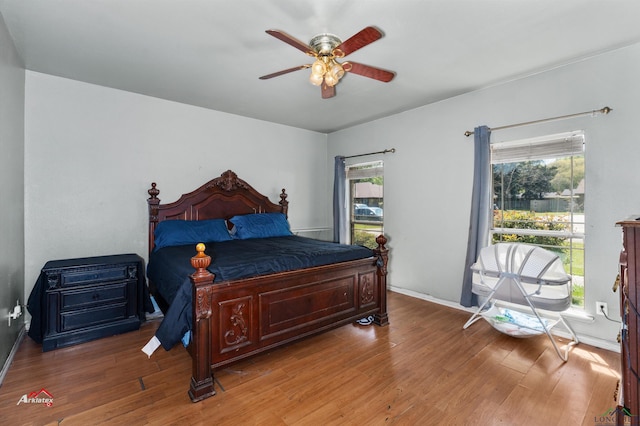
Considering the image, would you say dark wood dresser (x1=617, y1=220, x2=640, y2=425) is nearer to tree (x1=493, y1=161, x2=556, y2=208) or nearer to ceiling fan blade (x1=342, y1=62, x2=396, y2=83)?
ceiling fan blade (x1=342, y1=62, x2=396, y2=83)

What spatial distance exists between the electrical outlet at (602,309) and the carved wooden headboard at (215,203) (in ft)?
12.4

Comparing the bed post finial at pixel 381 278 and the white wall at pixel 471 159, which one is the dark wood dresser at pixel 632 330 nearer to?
Result: the white wall at pixel 471 159

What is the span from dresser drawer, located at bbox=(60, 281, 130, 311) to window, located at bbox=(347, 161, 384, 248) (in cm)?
323

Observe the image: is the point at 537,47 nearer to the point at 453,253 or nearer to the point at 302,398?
the point at 453,253

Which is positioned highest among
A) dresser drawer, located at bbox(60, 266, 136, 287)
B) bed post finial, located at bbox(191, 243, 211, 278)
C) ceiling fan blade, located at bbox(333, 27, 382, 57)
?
ceiling fan blade, located at bbox(333, 27, 382, 57)

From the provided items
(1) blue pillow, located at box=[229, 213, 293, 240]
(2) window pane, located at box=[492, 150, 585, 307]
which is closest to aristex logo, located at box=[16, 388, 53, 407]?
(1) blue pillow, located at box=[229, 213, 293, 240]

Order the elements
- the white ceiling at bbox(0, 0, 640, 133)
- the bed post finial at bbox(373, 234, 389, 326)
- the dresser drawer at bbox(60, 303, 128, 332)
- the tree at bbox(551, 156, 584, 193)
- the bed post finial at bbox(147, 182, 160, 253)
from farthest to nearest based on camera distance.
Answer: the bed post finial at bbox(147, 182, 160, 253) → the bed post finial at bbox(373, 234, 389, 326) → the tree at bbox(551, 156, 584, 193) → the dresser drawer at bbox(60, 303, 128, 332) → the white ceiling at bbox(0, 0, 640, 133)

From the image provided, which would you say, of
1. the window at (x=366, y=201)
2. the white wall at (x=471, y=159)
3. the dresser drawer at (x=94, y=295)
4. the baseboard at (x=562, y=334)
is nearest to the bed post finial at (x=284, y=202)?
the window at (x=366, y=201)

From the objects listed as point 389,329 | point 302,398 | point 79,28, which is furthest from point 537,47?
point 79,28

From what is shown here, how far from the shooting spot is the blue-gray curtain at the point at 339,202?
4.82 metres

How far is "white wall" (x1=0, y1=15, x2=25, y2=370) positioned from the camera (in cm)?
207

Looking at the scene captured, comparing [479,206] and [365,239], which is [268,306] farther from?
[365,239]

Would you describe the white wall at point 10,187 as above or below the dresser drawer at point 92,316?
above

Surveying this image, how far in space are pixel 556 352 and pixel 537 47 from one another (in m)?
2.53
